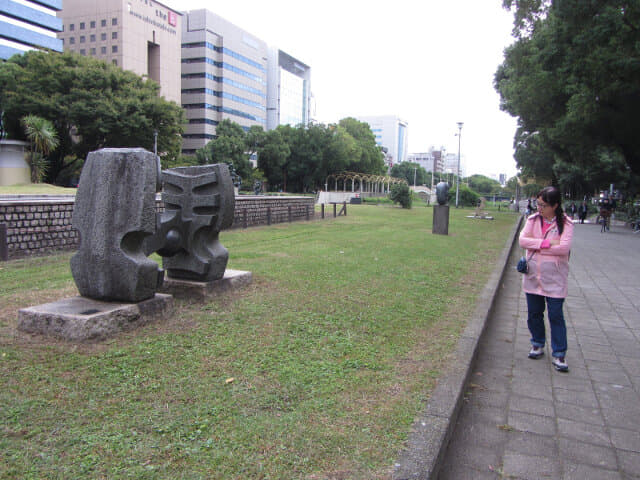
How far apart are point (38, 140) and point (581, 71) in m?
26.1

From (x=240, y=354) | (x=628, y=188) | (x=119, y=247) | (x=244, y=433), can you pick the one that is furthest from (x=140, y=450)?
(x=628, y=188)

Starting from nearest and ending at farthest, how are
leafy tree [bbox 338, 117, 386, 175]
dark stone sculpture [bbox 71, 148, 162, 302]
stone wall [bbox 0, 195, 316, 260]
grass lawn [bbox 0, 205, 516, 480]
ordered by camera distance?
grass lawn [bbox 0, 205, 516, 480] → dark stone sculpture [bbox 71, 148, 162, 302] → stone wall [bbox 0, 195, 316, 260] → leafy tree [bbox 338, 117, 386, 175]

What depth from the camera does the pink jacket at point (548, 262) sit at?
4062 mm

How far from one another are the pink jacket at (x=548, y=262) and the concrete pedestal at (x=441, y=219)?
11862 mm

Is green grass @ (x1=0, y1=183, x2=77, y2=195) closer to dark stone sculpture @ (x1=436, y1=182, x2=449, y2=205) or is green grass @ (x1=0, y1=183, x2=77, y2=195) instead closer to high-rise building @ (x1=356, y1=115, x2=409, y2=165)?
dark stone sculpture @ (x1=436, y1=182, x2=449, y2=205)

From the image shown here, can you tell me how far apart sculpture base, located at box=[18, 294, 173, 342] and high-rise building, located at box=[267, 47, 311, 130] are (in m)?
80.4

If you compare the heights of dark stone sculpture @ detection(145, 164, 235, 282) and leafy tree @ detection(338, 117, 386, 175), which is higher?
leafy tree @ detection(338, 117, 386, 175)

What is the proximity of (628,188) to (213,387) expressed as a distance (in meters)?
Answer: 42.2

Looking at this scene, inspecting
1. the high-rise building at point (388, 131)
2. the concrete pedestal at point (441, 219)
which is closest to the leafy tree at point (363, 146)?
the concrete pedestal at point (441, 219)

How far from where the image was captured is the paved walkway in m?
2.67

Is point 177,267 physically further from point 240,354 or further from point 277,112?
point 277,112

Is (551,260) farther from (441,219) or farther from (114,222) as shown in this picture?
(441,219)

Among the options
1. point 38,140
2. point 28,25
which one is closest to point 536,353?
point 38,140

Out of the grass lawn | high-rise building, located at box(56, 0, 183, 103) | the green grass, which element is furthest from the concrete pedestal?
high-rise building, located at box(56, 0, 183, 103)
